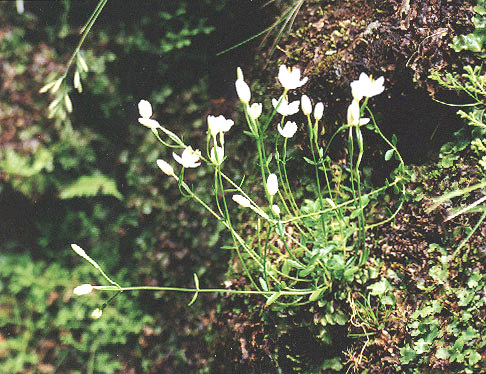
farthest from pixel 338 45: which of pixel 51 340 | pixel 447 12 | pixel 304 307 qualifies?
pixel 51 340

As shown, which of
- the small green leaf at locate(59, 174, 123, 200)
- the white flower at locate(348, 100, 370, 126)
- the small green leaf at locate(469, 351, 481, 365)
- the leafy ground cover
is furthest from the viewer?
the small green leaf at locate(59, 174, 123, 200)

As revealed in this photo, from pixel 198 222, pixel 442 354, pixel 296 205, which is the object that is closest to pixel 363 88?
pixel 296 205

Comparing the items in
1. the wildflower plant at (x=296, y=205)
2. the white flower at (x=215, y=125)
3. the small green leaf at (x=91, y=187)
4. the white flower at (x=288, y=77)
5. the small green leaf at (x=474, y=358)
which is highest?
the white flower at (x=288, y=77)

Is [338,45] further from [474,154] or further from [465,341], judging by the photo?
[465,341]

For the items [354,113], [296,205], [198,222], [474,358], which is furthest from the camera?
[198,222]

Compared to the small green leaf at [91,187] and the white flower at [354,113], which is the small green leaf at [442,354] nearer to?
the white flower at [354,113]

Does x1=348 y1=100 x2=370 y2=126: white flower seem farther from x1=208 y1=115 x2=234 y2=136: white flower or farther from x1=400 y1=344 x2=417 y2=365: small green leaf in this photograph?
x1=400 y1=344 x2=417 y2=365: small green leaf

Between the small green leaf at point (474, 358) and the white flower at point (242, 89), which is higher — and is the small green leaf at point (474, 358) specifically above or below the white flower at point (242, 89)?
below

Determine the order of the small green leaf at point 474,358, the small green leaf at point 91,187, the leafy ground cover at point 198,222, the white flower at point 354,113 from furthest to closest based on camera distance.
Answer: the small green leaf at point 91,187 → the leafy ground cover at point 198,222 → the small green leaf at point 474,358 → the white flower at point 354,113

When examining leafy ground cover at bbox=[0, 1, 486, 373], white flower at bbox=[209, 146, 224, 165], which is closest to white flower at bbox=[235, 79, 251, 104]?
white flower at bbox=[209, 146, 224, 165]

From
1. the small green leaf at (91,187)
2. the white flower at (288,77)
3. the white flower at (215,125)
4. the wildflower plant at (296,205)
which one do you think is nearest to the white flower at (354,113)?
the wildflower plant at (296,205)

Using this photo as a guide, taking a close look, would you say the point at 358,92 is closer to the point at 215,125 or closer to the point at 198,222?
the point at 215,125
